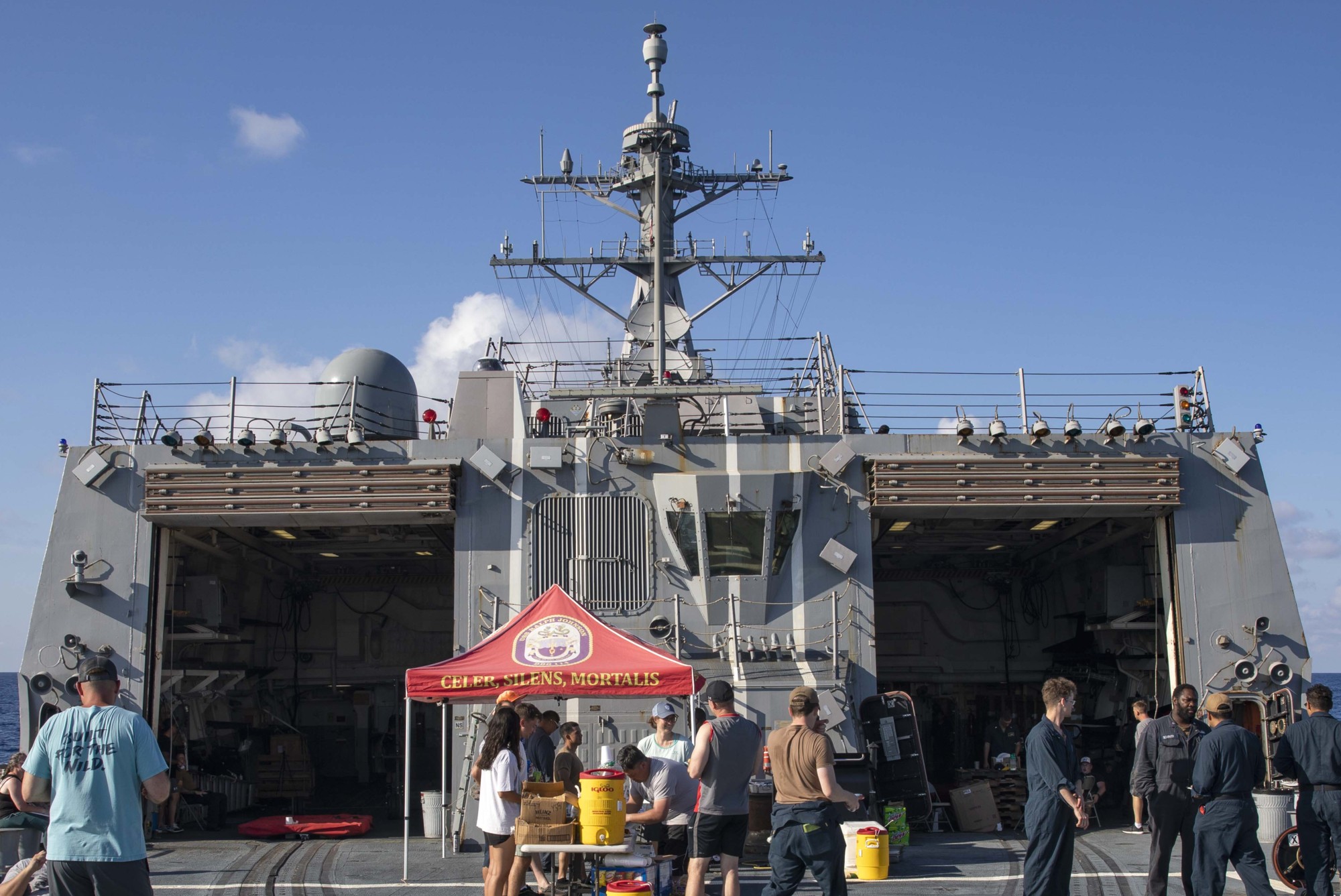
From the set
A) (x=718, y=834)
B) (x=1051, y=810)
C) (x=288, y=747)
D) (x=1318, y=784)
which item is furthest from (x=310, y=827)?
(x=1318, y=784)

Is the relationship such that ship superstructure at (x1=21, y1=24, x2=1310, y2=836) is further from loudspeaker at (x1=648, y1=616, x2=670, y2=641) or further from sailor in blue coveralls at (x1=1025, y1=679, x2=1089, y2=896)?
sailor in blue coveralls at (x1=1025, y1=679, x2=1089, y2=896)

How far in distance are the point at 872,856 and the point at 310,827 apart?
25.2 feet

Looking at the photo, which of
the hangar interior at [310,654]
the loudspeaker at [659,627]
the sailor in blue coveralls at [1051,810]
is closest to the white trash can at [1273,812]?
the sailor in blue coveralls at [1051,810]

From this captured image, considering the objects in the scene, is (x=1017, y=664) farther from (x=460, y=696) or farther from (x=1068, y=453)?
(x=460, y=696)

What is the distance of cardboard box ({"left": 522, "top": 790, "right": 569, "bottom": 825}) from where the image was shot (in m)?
9.25

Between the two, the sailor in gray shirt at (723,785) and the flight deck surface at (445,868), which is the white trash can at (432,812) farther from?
the sailor in gray shirt at (723,785)

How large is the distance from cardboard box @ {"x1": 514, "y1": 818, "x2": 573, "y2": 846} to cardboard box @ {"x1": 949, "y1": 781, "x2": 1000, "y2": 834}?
319 inches

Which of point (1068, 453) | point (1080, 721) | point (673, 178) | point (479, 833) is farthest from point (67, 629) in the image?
point (1080, 721)

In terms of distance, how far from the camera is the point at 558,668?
1207cm

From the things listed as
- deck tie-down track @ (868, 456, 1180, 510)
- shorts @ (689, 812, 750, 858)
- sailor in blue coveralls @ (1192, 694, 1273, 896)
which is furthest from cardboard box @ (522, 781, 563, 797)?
deck tie-down track @ (868, 456, 1180, 510)

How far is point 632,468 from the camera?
52.8 feet

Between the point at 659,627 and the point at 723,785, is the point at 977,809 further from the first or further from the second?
the point at 723,785

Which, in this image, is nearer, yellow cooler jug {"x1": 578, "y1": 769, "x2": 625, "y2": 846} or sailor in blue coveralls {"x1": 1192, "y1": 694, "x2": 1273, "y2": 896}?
sailor in blue coveralls {"x1": 1192, "y1": 694, "x2": 1273, "y2": 896}

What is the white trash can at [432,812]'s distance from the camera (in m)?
15.4
